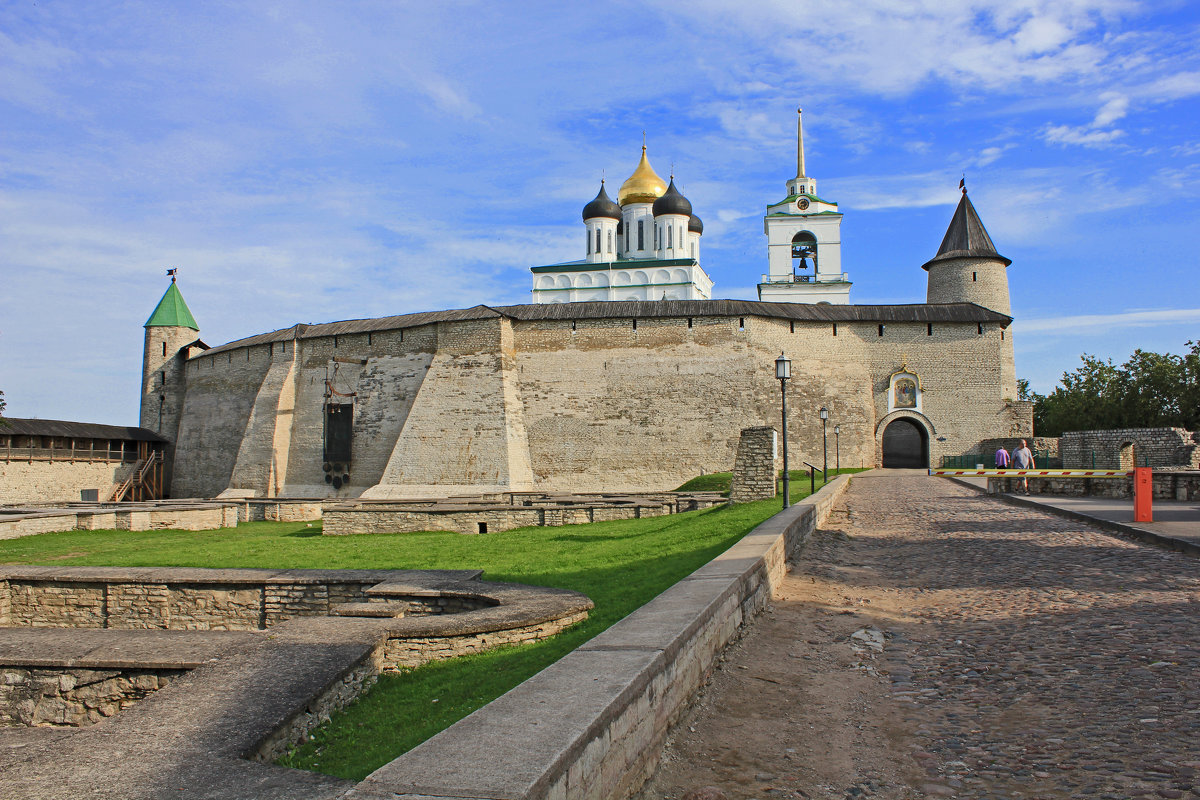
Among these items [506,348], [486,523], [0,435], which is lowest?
[486,523]

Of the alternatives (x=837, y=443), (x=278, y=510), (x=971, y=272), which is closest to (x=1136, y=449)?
(x=837, y=443)

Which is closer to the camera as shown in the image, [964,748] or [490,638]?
[964,748]

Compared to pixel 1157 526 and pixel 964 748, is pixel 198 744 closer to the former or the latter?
pixel 964 748

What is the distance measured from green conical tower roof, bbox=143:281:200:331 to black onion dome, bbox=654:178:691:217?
83.8 feet

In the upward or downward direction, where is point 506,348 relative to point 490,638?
upward

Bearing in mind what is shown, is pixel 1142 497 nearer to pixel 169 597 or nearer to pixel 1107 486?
pixel 1107 486

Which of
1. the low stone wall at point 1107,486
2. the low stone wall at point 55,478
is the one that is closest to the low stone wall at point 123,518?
the low stone wall at point 55,478

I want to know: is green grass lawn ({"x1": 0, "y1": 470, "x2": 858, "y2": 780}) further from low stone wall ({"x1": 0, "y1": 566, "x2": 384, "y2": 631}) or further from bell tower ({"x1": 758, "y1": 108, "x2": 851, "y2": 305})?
bell tower ({"x1": 758, "y1": 108, "x2": 851, "y2": 305})

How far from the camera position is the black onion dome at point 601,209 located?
47.7m

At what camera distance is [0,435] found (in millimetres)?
29875

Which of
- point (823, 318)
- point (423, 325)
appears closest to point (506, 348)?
point (423, 325)

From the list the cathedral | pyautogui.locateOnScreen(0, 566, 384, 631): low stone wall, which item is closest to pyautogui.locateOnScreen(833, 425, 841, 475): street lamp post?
the cathedral

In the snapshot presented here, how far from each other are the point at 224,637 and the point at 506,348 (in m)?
20.6

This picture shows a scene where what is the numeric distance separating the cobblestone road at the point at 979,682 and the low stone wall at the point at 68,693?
13.8 feet
